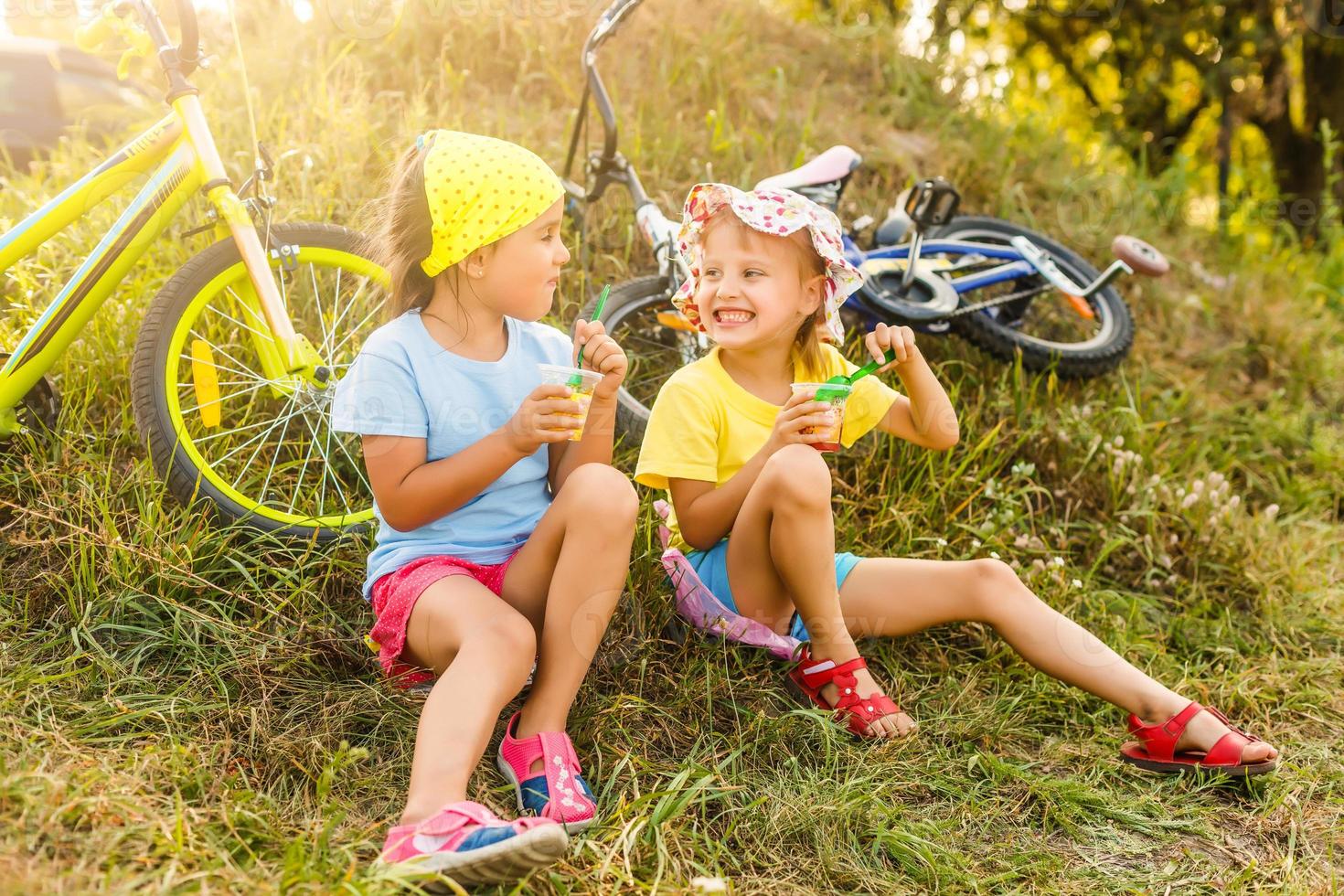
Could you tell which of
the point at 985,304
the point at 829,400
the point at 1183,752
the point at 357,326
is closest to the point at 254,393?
the point at 357,326

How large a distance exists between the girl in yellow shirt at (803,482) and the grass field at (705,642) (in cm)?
8

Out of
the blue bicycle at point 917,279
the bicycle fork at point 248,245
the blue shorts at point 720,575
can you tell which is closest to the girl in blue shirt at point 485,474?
the blue shorts at point 720,575

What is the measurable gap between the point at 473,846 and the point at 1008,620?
47.1 inches

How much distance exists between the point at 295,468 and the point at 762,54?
299cm

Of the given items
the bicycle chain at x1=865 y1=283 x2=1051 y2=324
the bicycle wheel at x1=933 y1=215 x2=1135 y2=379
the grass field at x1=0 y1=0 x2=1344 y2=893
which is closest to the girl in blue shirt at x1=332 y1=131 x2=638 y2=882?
the grass field at x1=0 y1=0 x2=1344 y2=893

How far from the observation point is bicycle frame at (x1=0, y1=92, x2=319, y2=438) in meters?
2.40

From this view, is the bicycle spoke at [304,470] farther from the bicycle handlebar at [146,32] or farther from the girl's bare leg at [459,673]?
the bicycle handlebar at [146,32]

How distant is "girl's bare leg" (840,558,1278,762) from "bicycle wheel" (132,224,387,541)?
112 cm

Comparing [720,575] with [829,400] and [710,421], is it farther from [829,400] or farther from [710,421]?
[829,400]

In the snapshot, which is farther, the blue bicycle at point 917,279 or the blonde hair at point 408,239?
the blue bicycle at point 917,279

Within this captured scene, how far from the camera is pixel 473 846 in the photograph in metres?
1.60

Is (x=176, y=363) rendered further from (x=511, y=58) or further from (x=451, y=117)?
(x=511, y=58)

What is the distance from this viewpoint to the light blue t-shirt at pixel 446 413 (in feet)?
6.33

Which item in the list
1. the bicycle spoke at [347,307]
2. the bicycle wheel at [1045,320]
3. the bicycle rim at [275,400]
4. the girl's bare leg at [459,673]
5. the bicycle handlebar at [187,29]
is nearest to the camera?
the girl's bare leg at [459,673]
